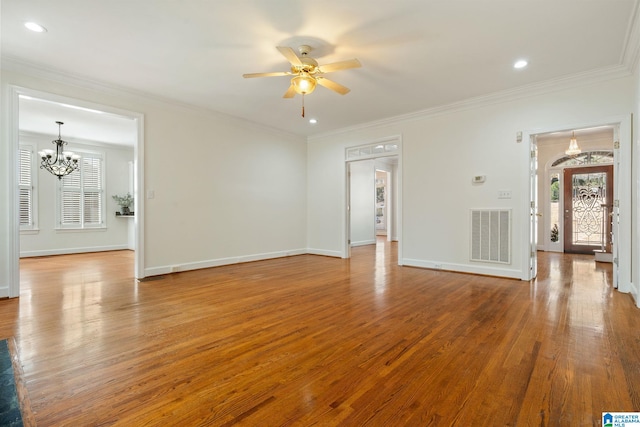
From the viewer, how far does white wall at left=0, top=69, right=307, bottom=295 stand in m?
4.39

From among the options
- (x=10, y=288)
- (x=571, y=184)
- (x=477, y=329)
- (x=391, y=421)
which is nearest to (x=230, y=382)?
(x=391, y=421)

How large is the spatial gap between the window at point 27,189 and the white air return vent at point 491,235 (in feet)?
30.2

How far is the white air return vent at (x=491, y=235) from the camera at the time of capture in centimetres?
480

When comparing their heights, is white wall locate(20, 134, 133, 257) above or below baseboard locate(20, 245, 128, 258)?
above

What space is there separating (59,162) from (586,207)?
12.2 metres

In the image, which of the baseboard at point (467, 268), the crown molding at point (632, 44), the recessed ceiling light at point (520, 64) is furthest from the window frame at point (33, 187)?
the crown molding at point (632, 44)

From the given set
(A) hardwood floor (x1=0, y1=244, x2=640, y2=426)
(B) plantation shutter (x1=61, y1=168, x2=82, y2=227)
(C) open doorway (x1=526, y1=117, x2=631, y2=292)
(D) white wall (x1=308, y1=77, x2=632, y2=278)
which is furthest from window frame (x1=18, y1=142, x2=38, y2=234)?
(C) open doorway (x1=526, y1=117, x2=631, y2=292)

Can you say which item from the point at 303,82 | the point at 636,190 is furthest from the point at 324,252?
the point at 636,190

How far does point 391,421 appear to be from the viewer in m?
1.54

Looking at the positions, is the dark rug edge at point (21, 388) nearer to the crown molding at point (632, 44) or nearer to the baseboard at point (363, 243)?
the crown molding at point (632, 44)

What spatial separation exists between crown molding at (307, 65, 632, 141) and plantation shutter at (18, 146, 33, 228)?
Result: 7.68 meters

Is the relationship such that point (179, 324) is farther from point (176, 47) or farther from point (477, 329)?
point (176, 47)

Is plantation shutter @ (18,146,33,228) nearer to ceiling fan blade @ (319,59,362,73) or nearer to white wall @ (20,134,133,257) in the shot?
white wall @ (20,134,133,257)

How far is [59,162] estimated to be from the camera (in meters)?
7.02
